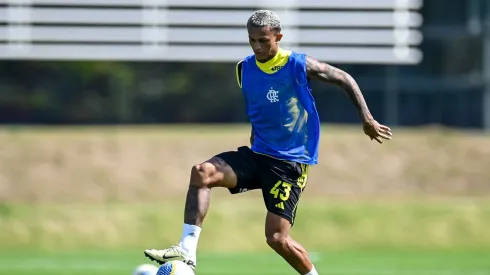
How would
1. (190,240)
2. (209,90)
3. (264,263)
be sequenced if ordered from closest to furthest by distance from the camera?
(190,240), (264,263), (209,90)

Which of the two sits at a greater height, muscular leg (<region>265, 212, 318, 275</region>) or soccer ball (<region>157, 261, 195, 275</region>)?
muscular leg (<region>265, 212, 318, 275</region>)

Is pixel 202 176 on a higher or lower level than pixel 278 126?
lower

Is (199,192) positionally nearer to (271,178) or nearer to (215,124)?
(271,178)

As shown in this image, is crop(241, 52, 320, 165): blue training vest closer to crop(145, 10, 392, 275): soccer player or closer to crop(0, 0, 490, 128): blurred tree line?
crop(145, 10, 392, 275): soccer player

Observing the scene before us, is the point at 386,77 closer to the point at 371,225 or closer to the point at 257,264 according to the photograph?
the point at 371,225

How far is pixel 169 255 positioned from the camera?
9.99m

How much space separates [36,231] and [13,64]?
327 cm

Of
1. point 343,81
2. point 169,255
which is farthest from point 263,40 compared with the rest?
point 169,255

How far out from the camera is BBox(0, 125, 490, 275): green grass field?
66.1 ft

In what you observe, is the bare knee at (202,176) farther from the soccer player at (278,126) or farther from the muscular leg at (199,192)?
the soccer player at (278,126)

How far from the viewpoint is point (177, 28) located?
22.4 meters

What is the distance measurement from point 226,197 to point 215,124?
142 centimetres

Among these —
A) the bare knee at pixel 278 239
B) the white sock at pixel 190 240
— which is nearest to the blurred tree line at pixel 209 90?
the bare knee at pixel 278 239

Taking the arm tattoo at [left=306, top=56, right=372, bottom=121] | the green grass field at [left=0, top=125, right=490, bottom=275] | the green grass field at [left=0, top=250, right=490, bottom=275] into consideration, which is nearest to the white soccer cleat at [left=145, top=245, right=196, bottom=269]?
the arm tattoo at [left=306, top=56, right=372, bottom=121]
